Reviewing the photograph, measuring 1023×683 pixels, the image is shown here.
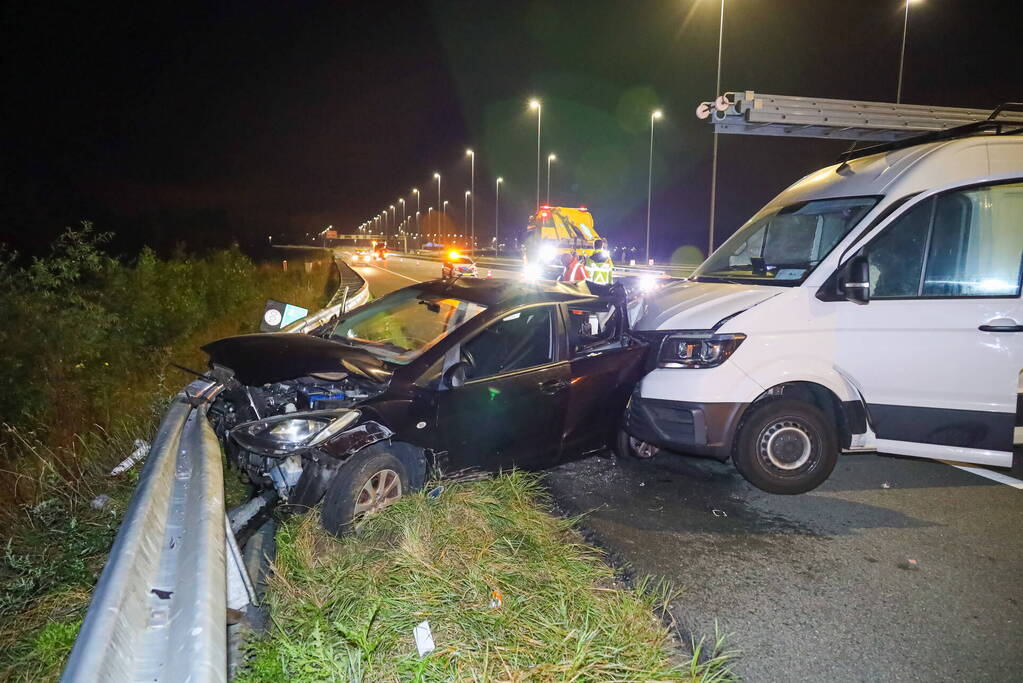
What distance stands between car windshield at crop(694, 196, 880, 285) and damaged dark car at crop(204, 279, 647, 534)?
3.90 feet

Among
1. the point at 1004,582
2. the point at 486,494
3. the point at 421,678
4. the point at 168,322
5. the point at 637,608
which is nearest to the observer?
the point at 421,678

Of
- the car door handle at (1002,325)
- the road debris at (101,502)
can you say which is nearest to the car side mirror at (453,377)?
the road debris at (101,502)

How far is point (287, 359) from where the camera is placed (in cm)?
429

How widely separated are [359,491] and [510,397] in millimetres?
1176

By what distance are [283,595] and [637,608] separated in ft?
5.56

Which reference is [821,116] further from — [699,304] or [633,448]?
[633,448]

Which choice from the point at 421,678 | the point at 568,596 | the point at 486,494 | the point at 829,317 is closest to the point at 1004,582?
the point at 829,317

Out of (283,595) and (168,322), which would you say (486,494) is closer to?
(283,595)

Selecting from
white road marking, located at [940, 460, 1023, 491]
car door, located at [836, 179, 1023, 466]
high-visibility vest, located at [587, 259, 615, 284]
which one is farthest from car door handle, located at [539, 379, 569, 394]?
high-visibility vest, located at [587, 259, 615, 284]

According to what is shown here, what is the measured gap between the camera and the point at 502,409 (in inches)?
173

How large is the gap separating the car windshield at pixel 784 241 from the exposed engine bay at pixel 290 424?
3.23m

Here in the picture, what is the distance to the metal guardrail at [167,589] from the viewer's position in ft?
6.08

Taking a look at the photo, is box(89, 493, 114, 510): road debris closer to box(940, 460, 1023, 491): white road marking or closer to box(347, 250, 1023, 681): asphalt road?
box(347, 250, 1023, 681): asphalt road

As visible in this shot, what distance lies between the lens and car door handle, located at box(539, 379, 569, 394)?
461cm
